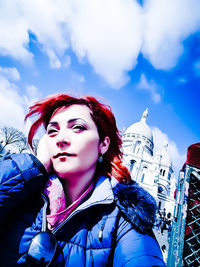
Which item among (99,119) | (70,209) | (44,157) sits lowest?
(70,209)

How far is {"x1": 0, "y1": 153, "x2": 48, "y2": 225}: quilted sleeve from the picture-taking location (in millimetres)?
1397

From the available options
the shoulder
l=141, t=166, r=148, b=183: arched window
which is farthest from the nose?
l=141, t=166, r=148, b=183: arched window

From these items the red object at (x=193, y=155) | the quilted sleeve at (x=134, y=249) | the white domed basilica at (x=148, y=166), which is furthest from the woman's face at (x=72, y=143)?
the white domed basilica at (x=148, y=166)

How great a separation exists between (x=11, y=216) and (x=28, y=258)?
44 cm

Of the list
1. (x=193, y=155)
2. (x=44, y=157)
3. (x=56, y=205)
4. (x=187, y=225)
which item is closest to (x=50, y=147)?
(x=44, y=157)

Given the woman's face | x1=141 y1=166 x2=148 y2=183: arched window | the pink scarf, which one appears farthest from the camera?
x1=141 y1=166 x2=148 y2=183: arched window

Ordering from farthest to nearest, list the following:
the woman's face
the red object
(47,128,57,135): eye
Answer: (47,128,57,135): eye → the red object → the woman's face

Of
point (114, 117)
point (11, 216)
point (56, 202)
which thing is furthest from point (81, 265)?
point (114, 117)

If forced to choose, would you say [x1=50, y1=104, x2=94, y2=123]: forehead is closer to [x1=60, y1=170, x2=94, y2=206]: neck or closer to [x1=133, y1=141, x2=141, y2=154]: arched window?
[x1=60, y1=170, x2=94, y2=206]: neck

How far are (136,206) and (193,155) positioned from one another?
0.99 meters

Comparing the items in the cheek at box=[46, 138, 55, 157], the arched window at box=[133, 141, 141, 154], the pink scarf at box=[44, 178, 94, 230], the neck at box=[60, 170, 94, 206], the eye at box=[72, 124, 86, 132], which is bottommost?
the pink scarf at box=[44, 178, 94, 230]

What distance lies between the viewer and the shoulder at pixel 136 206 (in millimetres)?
1654

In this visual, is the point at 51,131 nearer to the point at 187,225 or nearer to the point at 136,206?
the point at 136,206

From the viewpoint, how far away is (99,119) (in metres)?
2.25
